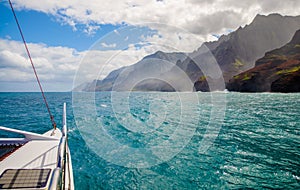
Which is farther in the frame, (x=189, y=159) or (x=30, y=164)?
(x=189, y=159)

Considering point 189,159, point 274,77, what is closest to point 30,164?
point 189,159

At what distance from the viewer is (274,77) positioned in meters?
111

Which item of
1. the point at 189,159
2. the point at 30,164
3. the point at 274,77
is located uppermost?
the point at 274,77

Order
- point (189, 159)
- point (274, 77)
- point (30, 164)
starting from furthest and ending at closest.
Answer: point (274, 77)
point (189, 159)
point (30, 164)

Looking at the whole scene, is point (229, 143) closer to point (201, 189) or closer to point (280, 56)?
point (201, 189)

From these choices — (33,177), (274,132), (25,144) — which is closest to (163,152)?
(25,144)

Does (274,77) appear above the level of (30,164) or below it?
above

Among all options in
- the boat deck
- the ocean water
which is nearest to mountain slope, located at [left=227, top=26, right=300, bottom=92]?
the ocean water

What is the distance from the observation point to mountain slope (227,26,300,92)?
95.6m

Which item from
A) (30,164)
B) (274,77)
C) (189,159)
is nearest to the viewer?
(30,164)

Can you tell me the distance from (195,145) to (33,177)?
11.3 meters

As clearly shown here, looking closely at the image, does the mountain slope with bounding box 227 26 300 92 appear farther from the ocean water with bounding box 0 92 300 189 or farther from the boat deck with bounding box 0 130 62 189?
the boat deck with bounding box 0 130 62 189

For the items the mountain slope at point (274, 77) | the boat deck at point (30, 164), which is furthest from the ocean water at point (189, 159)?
the mountain slope at point (274, 77)

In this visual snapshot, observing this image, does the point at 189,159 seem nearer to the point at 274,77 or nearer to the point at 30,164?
the point at 30,164
